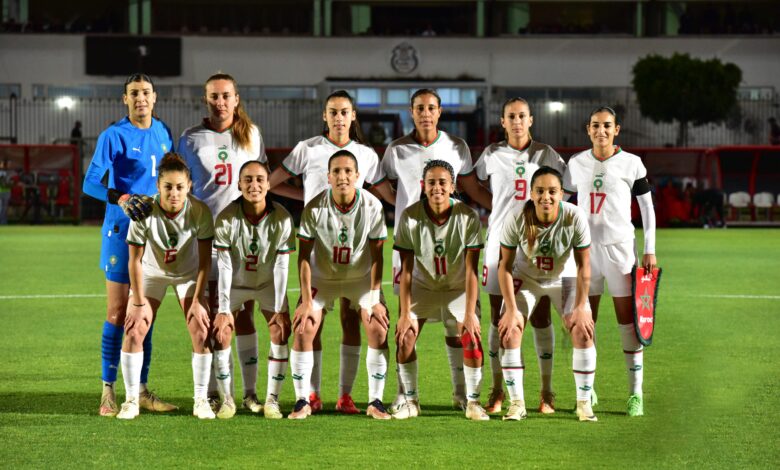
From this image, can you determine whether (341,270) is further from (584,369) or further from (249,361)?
(584,369)

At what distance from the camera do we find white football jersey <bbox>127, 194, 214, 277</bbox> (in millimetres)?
6809

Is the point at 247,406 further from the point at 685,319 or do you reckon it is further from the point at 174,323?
the point at 685,319

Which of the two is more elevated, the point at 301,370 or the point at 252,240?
the point at 252,240

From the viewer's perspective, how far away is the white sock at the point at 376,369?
687 centimetres

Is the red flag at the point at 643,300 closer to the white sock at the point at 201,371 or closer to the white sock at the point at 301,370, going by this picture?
the white sock at the point at 301,370

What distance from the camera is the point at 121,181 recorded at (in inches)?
284

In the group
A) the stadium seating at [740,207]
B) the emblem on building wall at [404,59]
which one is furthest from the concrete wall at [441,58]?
the stadium seating at [740,207]

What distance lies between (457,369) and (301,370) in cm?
100

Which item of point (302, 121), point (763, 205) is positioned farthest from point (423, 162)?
point (302, 121)

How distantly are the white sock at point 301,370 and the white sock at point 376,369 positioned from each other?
0.34 m

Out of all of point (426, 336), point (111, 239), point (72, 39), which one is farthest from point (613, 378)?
point (72, 39)

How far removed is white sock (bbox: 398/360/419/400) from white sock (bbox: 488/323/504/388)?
24.1 inches

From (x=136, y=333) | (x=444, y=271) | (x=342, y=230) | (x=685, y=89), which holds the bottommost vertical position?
(x=136, y=333)

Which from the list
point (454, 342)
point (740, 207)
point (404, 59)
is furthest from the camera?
point (404, 59)
